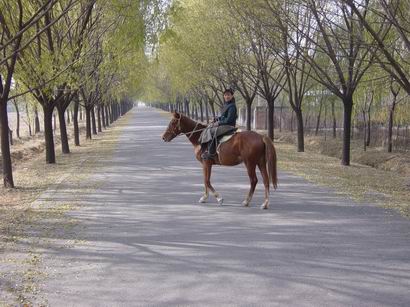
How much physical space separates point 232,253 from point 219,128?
363cm

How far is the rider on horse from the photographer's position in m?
9.52

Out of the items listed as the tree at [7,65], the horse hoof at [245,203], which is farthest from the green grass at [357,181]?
the tree at [7,65]

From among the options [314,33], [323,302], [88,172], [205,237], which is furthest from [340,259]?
[314,33]

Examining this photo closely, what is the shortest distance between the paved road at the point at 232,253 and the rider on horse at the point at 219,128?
3.68 feet

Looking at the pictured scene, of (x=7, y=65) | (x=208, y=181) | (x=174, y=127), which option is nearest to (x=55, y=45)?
(x=7, y=65)

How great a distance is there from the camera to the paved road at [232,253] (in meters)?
4.99

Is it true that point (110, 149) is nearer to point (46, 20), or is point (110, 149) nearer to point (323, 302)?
point (46, 20)

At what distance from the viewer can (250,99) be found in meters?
27.3

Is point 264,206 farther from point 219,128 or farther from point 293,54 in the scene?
point 293,54

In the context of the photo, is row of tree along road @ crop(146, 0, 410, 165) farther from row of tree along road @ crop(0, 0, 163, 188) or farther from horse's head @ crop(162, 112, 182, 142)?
horse's head @ crop(162, 112, 182, 142)

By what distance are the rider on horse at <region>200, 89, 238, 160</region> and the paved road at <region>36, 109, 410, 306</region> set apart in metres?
1.12

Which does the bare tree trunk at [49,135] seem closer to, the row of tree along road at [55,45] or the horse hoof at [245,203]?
the row of tree along road at [55,45]

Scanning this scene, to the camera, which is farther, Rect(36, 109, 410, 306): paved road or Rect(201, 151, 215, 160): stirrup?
Rect(201, 151, 215, 160): stirrup

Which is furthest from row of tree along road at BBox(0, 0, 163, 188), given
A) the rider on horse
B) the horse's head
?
the rider on horse
